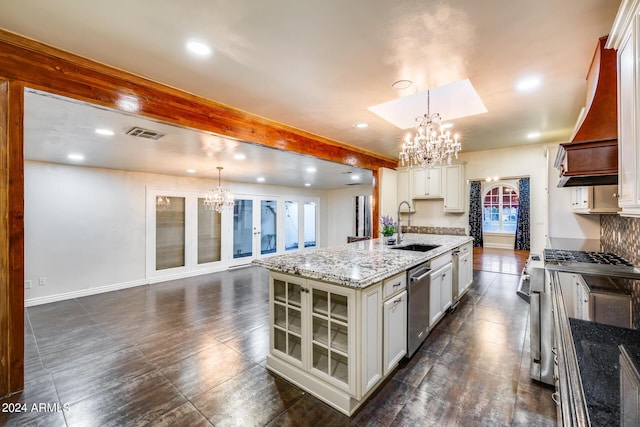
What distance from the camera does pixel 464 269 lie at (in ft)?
13.1

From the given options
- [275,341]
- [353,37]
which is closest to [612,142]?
[353,37]

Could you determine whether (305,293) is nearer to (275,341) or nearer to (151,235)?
(275,341)

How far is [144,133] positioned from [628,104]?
393cm

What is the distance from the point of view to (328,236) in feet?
32.8

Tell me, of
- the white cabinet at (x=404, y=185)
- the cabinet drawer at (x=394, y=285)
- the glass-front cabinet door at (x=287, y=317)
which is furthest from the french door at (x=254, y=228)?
the cabinet drawer at (x=394, y=285)

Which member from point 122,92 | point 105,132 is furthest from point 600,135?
point 105,132

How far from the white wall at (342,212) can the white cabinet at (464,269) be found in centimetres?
506

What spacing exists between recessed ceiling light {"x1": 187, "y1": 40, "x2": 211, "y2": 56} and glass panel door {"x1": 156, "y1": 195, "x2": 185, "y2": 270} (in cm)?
481

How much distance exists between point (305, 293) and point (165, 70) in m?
2.11

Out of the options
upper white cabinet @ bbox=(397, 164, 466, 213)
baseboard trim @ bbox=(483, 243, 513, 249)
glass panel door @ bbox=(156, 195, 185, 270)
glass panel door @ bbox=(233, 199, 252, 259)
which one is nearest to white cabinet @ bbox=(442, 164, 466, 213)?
upper white cabinet @ bbox=(397, 164, 466, 213)

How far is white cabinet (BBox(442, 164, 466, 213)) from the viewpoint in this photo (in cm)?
535

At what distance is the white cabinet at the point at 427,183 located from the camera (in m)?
5.60

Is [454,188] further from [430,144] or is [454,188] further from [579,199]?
[430,144]

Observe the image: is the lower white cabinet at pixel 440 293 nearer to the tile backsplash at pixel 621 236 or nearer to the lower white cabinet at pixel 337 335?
the lower white cabinet at pixel 337 335
